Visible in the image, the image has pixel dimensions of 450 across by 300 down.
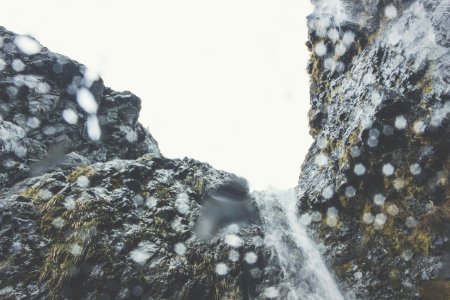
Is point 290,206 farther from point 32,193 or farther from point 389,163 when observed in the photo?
point 32,193

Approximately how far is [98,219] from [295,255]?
25.9 feet

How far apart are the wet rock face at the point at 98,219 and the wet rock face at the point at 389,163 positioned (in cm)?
335

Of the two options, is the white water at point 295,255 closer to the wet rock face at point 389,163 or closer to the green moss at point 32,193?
the wet rock face at point 389,163

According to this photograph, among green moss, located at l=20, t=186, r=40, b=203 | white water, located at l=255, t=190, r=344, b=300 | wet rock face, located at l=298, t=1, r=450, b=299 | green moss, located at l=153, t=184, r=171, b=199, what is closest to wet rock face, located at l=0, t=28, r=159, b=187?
green moss, located at l=20, t=186, r=40, b=203

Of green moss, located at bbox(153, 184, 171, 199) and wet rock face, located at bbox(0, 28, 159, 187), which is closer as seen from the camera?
green moss, located at bbox(153, 184, 171, 199)

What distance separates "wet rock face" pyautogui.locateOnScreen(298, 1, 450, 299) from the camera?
35.5 ft

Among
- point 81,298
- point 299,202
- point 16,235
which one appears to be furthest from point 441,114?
point 16,235

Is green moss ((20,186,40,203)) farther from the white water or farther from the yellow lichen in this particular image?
the white water

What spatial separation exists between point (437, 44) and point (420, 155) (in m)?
4.33

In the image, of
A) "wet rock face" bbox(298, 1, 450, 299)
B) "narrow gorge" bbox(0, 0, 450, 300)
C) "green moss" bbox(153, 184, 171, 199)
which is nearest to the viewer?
"narrow gorge" bbox(0, 0, 450, 300)

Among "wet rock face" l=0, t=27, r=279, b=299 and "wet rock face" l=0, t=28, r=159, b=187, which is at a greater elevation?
"wet rock face" l=0, t=28, r=159, b=187

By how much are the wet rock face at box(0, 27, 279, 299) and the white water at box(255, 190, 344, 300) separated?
71 cm

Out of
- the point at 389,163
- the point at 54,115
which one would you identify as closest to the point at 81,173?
the point at 54,115

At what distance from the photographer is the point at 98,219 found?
37.8ft
